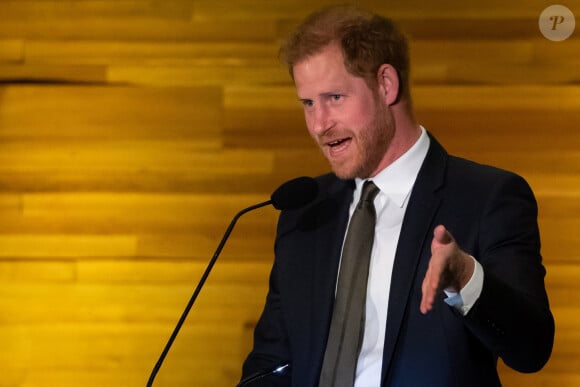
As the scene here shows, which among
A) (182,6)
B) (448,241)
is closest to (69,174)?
(182,6)

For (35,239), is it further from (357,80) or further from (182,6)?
(357,80)

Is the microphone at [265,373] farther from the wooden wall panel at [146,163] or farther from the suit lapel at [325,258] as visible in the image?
the wooden wall panel at [146,163]

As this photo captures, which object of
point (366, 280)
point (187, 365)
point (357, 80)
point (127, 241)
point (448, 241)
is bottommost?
point (187, 365)

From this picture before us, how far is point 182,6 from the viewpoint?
7.63ft

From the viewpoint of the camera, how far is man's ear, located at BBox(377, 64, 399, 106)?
1771 mm

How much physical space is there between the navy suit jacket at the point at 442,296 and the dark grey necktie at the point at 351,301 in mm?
26

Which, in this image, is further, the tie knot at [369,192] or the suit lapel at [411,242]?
the tie knot at [369,192]

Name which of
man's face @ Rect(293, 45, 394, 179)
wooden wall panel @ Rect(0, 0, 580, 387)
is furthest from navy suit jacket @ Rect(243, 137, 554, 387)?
wooden wall panel @ Rect(0, 0, 580, 387)

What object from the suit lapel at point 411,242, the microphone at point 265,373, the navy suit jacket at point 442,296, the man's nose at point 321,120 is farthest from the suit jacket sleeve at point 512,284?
the microphone at point 265,373

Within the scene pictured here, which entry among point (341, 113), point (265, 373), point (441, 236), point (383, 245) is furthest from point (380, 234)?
point (441, 236)

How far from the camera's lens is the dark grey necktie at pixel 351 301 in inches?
66.3

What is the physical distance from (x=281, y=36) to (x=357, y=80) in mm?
617

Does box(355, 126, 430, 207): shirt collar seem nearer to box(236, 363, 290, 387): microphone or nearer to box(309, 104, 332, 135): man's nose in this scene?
box(309, 104, 332, 135): man's nose

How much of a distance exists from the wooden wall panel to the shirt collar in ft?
1.73
